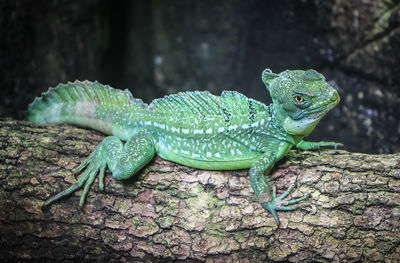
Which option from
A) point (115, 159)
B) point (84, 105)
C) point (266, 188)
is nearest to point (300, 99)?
point (266, 188)

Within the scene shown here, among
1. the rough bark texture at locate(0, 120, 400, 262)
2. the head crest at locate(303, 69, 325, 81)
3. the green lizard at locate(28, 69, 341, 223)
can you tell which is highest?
the head crest at locate(303, 69, 325, 81)

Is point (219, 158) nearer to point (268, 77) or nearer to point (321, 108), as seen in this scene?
point (268, 77)

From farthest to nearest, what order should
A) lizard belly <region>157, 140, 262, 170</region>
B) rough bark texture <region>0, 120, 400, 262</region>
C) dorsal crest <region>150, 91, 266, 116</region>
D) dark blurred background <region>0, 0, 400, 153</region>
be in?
dark blurred background <region>0, 0, 400, 153</region>, dorsal crest <region>150, 91, 266, 116</region>, lizard belly <region>157, 140, 262, 170</region>, rough bark texture <region>0, 120, 400, 262</region>

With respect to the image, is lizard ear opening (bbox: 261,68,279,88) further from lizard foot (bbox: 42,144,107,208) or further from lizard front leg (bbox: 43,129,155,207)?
lizard foot (bbox: 42,144,107,208)

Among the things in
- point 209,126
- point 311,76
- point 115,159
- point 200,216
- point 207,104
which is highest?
Result: point 311,76

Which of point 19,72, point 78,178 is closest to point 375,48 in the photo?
point 78,178

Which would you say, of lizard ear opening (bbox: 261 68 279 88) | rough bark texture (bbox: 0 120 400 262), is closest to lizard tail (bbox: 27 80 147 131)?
rough bark texture (bbox: 0 120 400 262)

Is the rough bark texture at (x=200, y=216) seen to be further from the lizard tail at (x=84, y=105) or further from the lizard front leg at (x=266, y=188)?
the lizard tail at (x=84, y=105)
